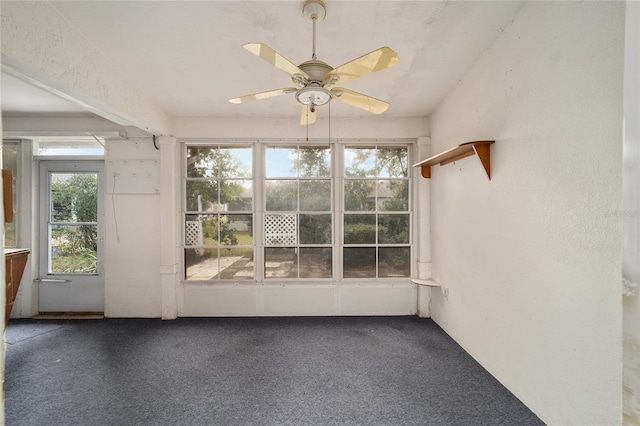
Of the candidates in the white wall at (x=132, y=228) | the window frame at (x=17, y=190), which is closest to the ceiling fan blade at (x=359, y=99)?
the white wall at (x=132, y=228)

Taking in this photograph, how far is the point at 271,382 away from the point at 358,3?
2.89m

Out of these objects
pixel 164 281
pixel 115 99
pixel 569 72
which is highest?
pixel 115 99

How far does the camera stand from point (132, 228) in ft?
12.5

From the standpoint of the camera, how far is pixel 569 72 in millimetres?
1738

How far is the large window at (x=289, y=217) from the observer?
391cm

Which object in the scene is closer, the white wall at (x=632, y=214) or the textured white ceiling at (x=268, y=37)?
the white wall at (x=632, y=214)

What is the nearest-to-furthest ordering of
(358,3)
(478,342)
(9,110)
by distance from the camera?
1. (358,3)
2. (478,342)
3. (9,110)

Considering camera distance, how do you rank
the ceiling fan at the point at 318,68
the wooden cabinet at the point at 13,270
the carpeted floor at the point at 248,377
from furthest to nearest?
1. the wooden cabinet at the point at 13,270
2. the carpeted floor at the point at 248,377
3. the ceiling fan at the point at 318,68

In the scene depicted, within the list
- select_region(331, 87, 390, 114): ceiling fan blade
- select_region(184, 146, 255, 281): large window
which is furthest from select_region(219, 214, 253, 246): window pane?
select_region(331, 87, 390, 114): ceiling fan blade

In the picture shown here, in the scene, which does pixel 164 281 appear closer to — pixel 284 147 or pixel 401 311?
pixel 284 147

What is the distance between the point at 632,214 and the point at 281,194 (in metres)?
3.59

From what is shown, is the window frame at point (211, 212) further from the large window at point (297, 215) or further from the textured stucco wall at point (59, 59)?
the textured stucco wall at point (59, 59)

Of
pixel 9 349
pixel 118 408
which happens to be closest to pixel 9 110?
pixel 9 349

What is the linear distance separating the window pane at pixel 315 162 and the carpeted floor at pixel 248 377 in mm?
1932
